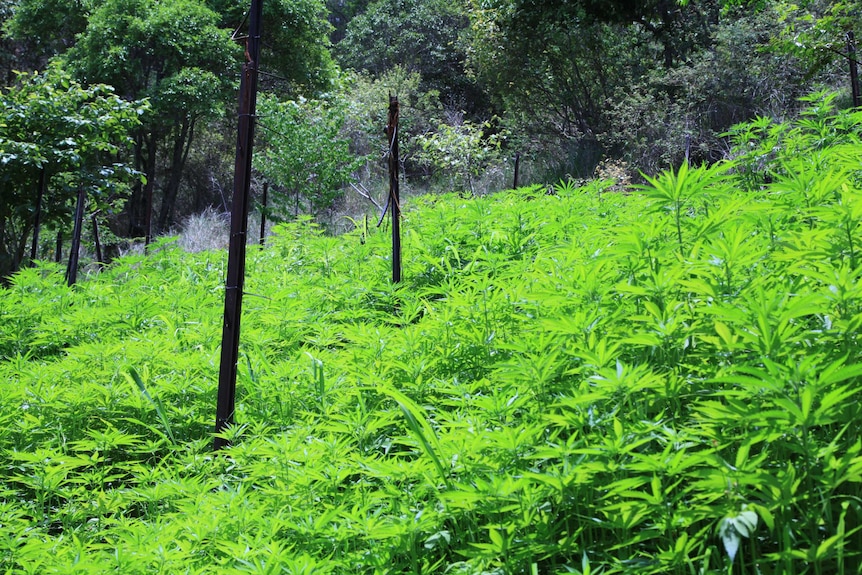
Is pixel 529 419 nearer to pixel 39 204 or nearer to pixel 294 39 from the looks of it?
pixel 39 204

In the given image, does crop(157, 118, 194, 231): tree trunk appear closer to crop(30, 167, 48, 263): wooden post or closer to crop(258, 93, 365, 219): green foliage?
crop(258, 93, 365, 219): green foliage

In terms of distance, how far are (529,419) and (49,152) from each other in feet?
20.9

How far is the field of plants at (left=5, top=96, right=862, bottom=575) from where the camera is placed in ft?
4.47

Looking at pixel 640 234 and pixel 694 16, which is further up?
pixel 694 16

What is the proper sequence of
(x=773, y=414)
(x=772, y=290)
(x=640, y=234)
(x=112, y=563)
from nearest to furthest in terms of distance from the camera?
(x=773, y=414), (x=772, y=290), (x=112, y=563), (x=640, y=234)

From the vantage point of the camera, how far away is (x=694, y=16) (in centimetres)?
1424

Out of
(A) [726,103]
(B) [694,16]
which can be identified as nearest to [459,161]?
(A) [726,103]

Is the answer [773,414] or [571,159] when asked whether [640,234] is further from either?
[571,159]

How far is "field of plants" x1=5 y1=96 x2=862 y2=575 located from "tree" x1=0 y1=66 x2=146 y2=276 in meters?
3.78

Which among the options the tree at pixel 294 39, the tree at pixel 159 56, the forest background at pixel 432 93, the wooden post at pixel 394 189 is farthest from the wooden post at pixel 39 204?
the tree at pixel 294 39

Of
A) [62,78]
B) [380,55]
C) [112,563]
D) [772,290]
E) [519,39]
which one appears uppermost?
[380,55]

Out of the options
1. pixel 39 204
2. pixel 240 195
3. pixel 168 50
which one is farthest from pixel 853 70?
pixel 168 50

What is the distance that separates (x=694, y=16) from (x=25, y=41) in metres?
15.5

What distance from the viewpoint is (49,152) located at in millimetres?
6508
